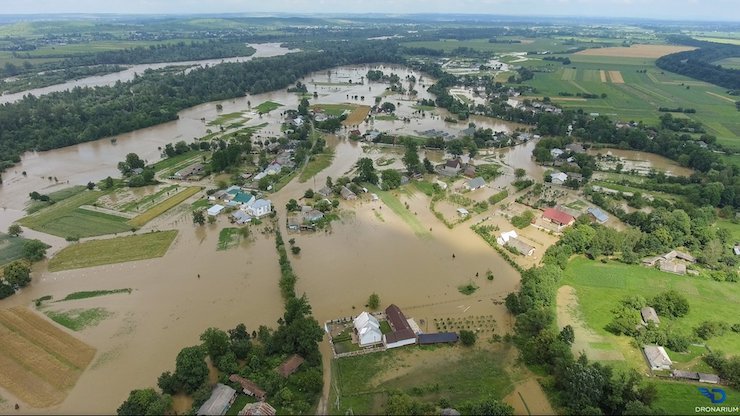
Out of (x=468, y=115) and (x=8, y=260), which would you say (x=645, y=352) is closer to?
(x=8, y=260)

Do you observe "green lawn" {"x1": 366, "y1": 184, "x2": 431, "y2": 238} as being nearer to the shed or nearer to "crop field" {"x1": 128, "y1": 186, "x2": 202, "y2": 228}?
Result: the shed

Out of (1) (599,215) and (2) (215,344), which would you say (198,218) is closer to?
(2) (215,344)

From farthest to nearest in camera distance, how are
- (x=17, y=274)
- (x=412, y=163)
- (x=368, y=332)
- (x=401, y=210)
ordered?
(x=412, y=163) → (x=401, y=210) → (x=17, y=274) → (x=368, y=332)

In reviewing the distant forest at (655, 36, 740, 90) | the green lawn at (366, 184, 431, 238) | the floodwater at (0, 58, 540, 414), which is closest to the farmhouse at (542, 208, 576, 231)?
the floodwater at (0, 58, 540, 414)

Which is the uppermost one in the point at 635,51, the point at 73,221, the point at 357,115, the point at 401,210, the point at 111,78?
the point at 635,51

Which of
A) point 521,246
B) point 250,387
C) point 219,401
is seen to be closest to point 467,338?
point 250,387

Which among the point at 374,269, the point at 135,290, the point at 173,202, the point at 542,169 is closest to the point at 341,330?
the point at 374,269
